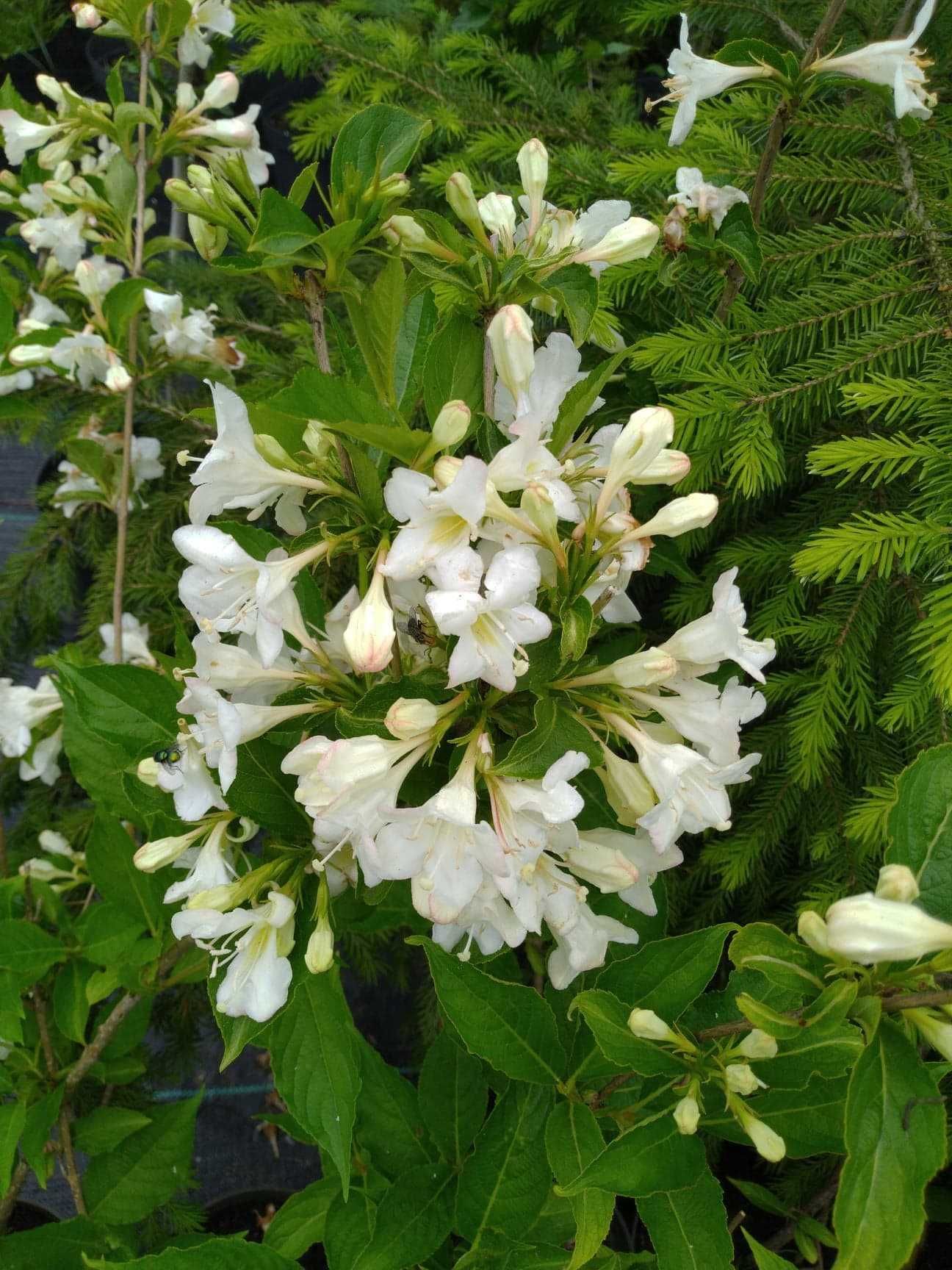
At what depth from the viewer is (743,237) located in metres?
0.91

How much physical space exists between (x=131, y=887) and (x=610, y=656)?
0.66 m

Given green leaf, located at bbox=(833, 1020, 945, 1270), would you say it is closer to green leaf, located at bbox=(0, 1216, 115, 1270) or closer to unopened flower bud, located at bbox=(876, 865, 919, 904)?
unopened flower bud, located at bbox=(876, 865, 919, 904)

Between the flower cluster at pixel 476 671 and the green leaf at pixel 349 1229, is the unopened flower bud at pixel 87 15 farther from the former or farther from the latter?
the green leaf at pixel 349 1229

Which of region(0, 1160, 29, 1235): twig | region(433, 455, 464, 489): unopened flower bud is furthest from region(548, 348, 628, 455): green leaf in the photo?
region(0, 1160, 29, 1235): twig

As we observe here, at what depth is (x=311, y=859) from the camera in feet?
2.57

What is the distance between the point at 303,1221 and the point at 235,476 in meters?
0.93

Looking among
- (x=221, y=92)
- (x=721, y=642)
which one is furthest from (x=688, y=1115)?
(x=221, y=92)

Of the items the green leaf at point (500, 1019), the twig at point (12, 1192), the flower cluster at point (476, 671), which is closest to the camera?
the flower cluster at point (476, 671)

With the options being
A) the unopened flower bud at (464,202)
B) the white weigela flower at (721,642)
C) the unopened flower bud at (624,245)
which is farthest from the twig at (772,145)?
the white weigela flower at (721,642)

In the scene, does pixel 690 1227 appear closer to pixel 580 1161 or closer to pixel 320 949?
pixel 580 1161

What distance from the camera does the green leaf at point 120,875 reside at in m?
1.09

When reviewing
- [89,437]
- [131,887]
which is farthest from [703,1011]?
[89,437]

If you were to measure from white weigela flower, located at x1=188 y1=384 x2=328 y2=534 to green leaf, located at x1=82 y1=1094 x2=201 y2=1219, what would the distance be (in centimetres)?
90

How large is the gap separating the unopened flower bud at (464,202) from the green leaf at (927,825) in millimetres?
522
